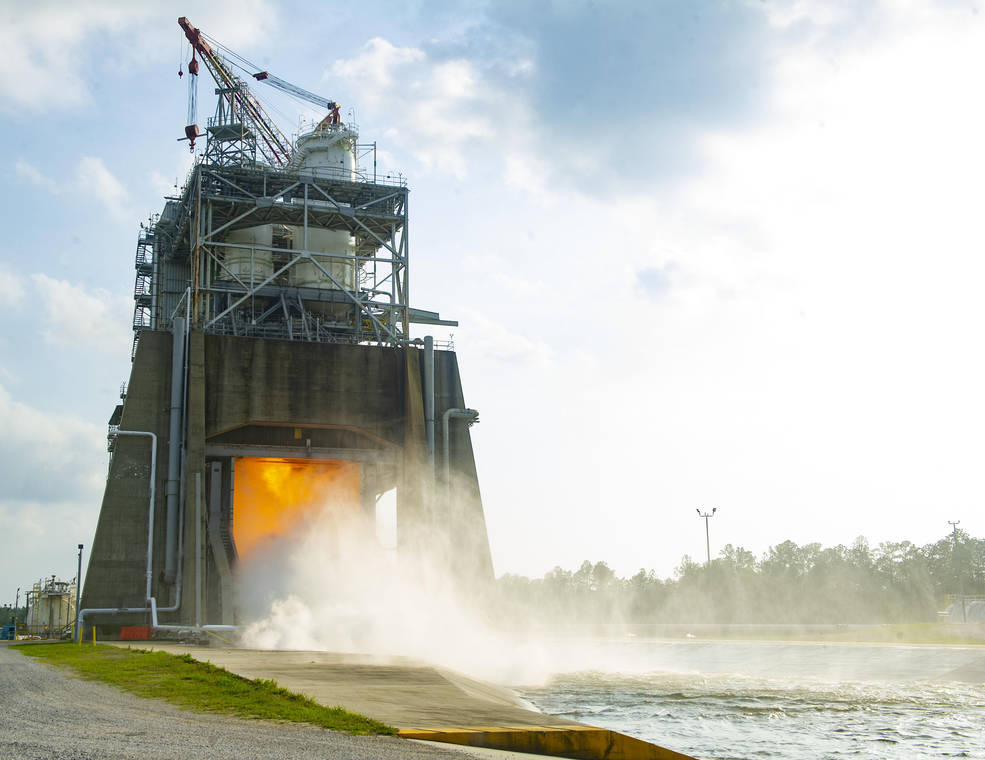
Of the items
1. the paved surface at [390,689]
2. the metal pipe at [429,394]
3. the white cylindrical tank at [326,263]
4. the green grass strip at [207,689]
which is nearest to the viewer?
the green grass strip at [207,689]

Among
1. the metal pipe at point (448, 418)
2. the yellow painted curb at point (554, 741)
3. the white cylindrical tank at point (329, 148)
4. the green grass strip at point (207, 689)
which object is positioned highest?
the white cylindrical tank at point (329, 148)

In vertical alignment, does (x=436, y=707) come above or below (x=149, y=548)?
below

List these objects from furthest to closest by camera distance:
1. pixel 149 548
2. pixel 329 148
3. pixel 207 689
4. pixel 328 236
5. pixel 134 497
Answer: pixel 329 148 < pixel 328 236 < pixel 134 497 < pixel 149 548 < pixel 207 689

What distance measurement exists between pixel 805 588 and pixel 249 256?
253 ft

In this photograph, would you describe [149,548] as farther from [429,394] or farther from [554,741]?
[554,741]

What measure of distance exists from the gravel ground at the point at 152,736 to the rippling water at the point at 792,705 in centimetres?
856

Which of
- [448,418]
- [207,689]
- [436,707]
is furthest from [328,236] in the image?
[436,707]

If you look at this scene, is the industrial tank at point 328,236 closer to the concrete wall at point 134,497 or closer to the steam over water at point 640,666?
the concrete wall at point 134,497

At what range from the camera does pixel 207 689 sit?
16.9m

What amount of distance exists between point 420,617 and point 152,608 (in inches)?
422

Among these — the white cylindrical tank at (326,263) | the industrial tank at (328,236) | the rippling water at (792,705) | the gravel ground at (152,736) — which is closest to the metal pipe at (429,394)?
the industrial tank at (328,236)

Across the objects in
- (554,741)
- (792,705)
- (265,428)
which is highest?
(265,428)

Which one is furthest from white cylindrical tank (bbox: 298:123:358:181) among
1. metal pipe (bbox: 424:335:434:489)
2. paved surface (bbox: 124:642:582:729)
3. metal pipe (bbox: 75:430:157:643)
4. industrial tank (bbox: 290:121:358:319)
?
paved surface (bbox: 124:642:582:729)

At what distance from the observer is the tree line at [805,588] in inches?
3563
